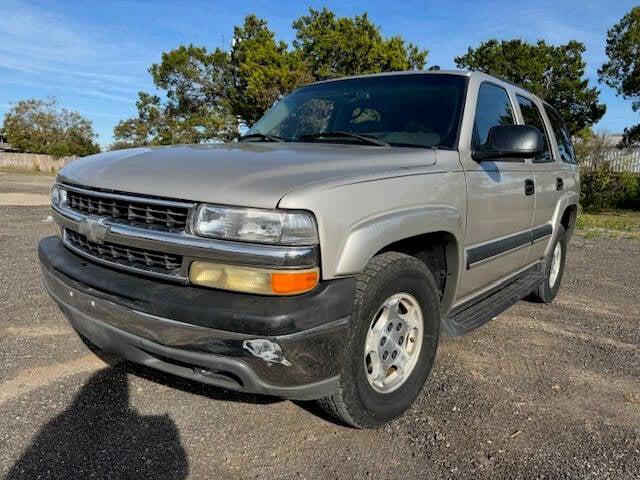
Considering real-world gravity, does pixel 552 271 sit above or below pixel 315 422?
above

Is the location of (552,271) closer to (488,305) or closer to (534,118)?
(534,118)

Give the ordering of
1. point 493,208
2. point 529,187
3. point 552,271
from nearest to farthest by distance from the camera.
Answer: point 493,208 → point 529,187 → point 552,271

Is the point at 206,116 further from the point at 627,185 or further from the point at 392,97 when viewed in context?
the point at 392,97

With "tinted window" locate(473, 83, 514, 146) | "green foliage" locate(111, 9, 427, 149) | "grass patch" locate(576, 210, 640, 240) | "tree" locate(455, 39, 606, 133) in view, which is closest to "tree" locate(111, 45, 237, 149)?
"green foliage" locate(111, 9, 427, 149)

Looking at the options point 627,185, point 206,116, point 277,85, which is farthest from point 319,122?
point 206,116

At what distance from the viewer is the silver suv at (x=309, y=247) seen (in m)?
2.08

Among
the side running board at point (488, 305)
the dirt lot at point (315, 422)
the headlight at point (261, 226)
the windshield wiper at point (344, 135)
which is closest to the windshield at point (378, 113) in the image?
the windshield wiper at point (344, 135)

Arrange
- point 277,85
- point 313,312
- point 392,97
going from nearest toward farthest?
point 313,312
point 392,97
point 277,85

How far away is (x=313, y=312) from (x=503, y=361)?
215cm

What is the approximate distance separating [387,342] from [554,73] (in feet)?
91.9

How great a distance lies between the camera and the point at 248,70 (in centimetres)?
2636

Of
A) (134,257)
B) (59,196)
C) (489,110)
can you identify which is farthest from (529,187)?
(59,196)

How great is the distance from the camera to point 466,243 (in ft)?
10.2

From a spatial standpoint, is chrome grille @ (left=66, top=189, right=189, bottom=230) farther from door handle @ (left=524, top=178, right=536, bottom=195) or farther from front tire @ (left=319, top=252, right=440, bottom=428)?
door handle @ (left=524, top=178, right=536, bottom=195)
